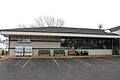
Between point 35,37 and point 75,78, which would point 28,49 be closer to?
point 35,37

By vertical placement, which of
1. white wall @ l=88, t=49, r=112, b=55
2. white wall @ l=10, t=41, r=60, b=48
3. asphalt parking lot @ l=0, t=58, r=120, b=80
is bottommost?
asphalt parking lot @ l=0, t=58, r=120, b=80

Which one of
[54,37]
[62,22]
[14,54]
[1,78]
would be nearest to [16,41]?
[14,54]

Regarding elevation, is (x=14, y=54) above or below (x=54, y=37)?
below

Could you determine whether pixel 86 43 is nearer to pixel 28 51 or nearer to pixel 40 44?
pixel 40 44

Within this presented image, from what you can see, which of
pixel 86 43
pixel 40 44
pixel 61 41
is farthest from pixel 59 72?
pixel 86 43

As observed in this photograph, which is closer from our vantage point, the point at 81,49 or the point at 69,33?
the point at 69,33

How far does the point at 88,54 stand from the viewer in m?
28.6

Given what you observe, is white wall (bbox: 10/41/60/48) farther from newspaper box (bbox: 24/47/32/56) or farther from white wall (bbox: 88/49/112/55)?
white wall (bbox: 88/49/112/55)

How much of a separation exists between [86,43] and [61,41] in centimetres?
A: 390

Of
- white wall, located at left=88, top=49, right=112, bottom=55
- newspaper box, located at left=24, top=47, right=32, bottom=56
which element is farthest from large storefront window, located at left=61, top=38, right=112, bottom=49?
newspaper box, located at left=24, top=47, right=32, bottom=56

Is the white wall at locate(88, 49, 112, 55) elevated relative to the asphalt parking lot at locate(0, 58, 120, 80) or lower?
elevated

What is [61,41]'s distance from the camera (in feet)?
91.2

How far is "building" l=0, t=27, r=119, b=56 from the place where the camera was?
2595cm

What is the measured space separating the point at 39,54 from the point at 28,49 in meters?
1.70
